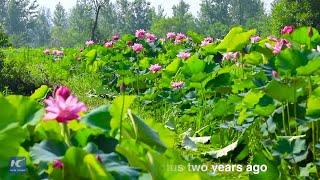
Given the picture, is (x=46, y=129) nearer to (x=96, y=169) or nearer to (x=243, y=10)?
(x=96, y=169)

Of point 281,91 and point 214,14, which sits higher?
point 214,14

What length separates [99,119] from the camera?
48.1 inches

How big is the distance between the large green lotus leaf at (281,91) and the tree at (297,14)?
739 inches

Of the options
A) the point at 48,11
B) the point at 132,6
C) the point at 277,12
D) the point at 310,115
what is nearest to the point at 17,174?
the point at 310,115

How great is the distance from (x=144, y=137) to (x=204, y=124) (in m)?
2.77

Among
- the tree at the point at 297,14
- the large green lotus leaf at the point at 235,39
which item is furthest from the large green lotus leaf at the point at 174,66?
the tree at the point at 297,14

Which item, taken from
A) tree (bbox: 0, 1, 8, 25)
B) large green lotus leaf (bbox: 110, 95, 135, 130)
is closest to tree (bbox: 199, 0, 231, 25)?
tree (bbox: 0, 1, 8, 25)

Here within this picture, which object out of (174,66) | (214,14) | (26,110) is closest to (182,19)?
(214,14)

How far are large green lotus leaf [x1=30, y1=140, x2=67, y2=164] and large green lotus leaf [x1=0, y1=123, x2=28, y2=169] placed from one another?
0.03 metres

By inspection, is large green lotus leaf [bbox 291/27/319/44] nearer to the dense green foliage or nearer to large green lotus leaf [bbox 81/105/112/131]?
the dense green foliage

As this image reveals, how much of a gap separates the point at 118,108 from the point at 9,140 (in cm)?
27

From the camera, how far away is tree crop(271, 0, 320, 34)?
817 inches

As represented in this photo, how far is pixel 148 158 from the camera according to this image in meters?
1.04

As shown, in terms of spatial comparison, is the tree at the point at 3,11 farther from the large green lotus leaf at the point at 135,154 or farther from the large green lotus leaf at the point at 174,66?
the large green lotus leaf at the point at 135,154
